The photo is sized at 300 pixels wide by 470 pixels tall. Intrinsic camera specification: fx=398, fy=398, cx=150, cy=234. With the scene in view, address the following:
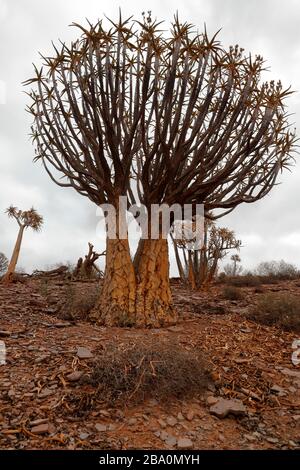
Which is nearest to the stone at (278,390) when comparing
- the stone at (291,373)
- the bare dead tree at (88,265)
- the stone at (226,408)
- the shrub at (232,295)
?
the stone at (291,373)

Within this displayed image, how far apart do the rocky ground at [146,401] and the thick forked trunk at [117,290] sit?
35cm

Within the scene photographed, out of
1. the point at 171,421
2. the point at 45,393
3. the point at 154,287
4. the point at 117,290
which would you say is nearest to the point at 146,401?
the point at 171,421

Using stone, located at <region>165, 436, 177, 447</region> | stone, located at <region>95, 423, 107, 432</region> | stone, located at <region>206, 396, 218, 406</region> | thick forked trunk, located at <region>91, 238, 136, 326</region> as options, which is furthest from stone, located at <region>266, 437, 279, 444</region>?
thick forked trunk, located at <region>91, 238, 136, 326</region>

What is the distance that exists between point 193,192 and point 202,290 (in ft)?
19.3

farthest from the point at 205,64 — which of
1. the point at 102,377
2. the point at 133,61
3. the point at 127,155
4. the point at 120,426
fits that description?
the point at 120,426

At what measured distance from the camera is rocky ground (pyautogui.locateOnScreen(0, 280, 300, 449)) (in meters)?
3.13

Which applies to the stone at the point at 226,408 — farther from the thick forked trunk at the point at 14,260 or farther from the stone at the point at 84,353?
the thick forked trunk at the point at 14,260

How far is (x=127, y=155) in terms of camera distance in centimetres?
628

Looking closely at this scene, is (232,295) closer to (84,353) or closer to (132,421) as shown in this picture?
(84,353)

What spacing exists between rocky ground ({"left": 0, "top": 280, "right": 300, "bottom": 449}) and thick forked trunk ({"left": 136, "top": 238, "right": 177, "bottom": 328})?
0.35 meters

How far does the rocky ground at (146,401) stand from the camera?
3.13 meters

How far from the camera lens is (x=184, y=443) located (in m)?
3.08

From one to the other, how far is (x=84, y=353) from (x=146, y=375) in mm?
1024
